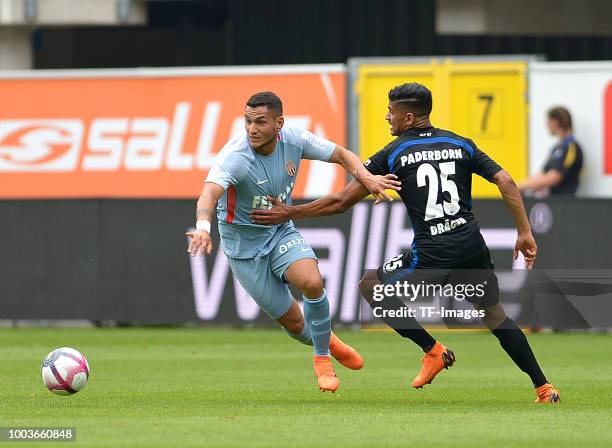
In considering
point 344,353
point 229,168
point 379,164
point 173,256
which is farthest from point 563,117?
point 229,168

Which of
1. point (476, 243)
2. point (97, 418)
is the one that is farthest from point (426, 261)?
point (97, 418)

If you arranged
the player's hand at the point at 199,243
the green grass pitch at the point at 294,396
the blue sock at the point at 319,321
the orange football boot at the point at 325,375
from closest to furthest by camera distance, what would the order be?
the green grass pitch at the point at 294,396
the player's hand at the point at 199,243
the orange football boot at the point at 325,375
the blue sock at the point at 319,321

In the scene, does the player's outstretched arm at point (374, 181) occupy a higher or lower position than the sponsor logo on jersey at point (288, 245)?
higher

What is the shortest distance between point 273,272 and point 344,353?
2.60ft

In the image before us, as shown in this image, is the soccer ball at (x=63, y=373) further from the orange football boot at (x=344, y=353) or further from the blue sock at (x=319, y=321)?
the orange football boot at (x=344, y=353)

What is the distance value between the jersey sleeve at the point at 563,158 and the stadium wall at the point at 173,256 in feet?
4.58

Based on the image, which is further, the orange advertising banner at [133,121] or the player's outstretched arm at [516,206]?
the orange advertising banner at [133,121]

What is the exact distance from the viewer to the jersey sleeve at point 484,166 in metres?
10.4

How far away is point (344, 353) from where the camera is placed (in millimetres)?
11359

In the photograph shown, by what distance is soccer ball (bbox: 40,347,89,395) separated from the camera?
10.6 m

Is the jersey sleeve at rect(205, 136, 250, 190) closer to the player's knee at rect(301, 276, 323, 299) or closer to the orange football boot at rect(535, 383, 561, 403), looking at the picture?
the player's knee at rect(301, 276, 323, 299)

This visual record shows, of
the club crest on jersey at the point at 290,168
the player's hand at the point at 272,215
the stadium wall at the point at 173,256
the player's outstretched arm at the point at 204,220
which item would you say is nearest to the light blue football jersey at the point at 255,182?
the club crest on jersey at the point at 290,168

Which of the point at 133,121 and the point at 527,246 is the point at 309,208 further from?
the point at 133,121

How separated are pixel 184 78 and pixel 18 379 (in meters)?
9.34
